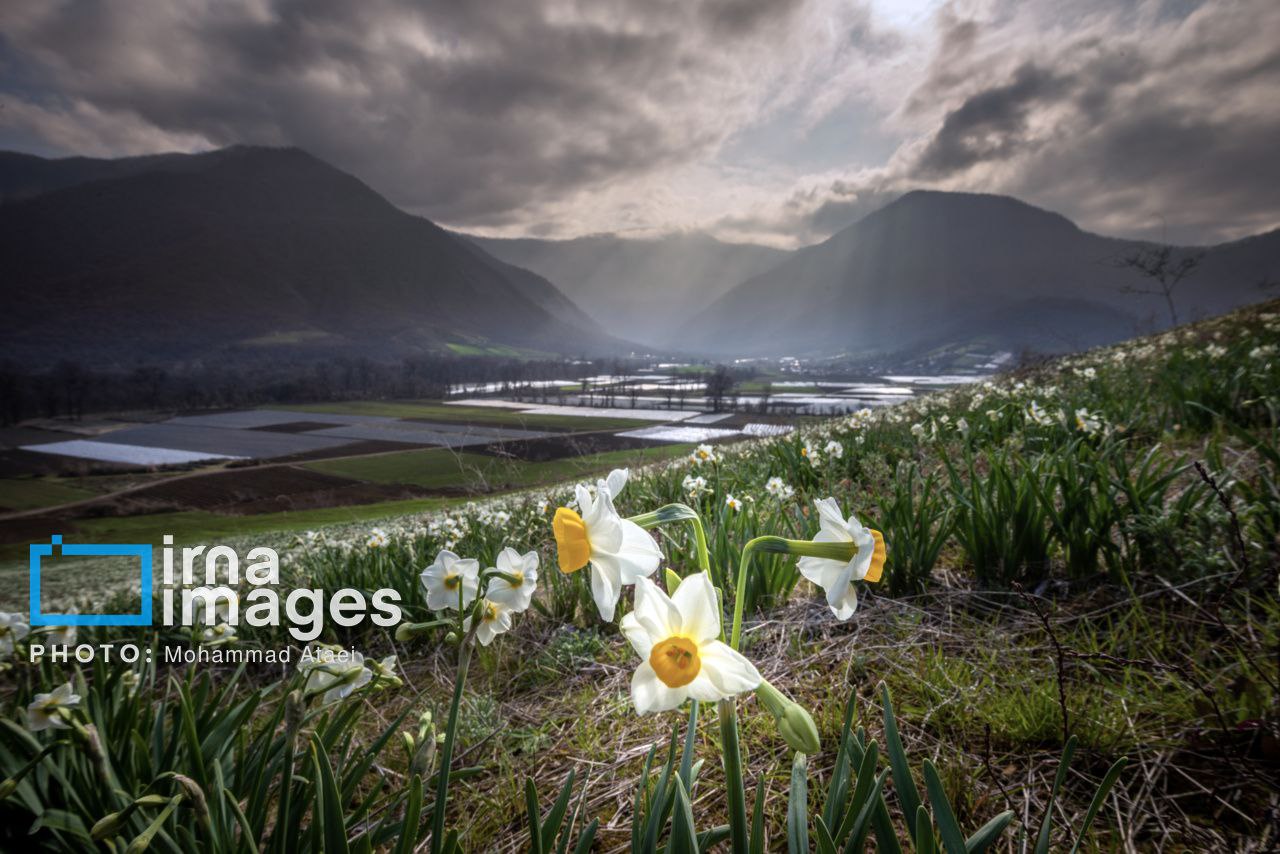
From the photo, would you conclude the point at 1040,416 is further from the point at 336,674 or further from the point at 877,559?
the point at 336,674

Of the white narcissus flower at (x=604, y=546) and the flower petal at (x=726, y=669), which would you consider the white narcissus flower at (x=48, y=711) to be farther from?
the flower petal at (x=726, y=669)

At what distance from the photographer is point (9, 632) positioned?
68.2 inches

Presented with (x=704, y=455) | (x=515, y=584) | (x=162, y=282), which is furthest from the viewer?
(x=162, y=282)

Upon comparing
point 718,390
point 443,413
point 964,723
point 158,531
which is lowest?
point 158,531

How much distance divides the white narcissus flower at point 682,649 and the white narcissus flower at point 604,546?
9cm

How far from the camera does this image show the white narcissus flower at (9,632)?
1.68 m

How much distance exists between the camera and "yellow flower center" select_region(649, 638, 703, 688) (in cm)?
79

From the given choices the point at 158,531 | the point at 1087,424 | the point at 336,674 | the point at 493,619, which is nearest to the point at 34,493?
the point at 158,531

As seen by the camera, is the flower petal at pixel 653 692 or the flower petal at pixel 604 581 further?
the flower petal at pixel 604 581

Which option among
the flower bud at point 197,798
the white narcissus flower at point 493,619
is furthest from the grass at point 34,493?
the white narcissus flower at point 493,619

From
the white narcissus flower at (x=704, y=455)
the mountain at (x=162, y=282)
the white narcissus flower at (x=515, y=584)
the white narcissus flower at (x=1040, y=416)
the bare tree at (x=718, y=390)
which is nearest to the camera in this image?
the white narcissus flower at (x=515, y=584)

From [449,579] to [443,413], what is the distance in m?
51.3

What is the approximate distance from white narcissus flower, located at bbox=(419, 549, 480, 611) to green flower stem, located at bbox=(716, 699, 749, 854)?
0.92 m

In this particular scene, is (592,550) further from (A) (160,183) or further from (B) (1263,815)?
(A) (160,183)
